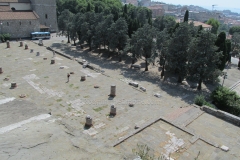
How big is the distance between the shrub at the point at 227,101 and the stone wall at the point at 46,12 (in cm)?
4311

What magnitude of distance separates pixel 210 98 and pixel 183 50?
6.15 metres

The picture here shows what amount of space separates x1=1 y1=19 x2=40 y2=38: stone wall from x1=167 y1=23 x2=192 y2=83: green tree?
3134cm

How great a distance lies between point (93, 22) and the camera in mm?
35906

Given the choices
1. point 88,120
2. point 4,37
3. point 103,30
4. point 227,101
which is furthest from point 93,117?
point 4,37

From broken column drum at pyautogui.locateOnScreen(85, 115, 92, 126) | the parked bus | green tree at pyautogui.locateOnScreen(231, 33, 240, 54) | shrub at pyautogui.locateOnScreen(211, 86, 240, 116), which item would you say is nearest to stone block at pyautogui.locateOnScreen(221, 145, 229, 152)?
broken column drum at pyautogui.locateOnScreen(85, 115, 92, 126)

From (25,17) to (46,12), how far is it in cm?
798

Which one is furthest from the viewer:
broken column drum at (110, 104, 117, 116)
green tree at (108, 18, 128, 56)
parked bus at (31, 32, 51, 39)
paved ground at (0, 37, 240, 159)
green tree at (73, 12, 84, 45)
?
parked bus at (31, 32, 51, 39)

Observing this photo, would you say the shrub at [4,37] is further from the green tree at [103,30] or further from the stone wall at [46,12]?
the green tree at [103,30]

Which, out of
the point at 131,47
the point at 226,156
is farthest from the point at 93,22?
the point at 226,156

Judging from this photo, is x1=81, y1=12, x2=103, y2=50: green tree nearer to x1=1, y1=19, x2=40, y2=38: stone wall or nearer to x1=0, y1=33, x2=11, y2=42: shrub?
x1=1, y1=19, x2=40, y2=38: stone wall

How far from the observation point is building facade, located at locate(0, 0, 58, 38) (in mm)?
42934

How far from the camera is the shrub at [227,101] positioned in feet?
→ 66.5

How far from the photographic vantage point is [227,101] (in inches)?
814

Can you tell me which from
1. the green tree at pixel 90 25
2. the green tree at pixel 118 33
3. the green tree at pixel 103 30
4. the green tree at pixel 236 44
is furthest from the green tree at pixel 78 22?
the green tree at pixel 236 44
